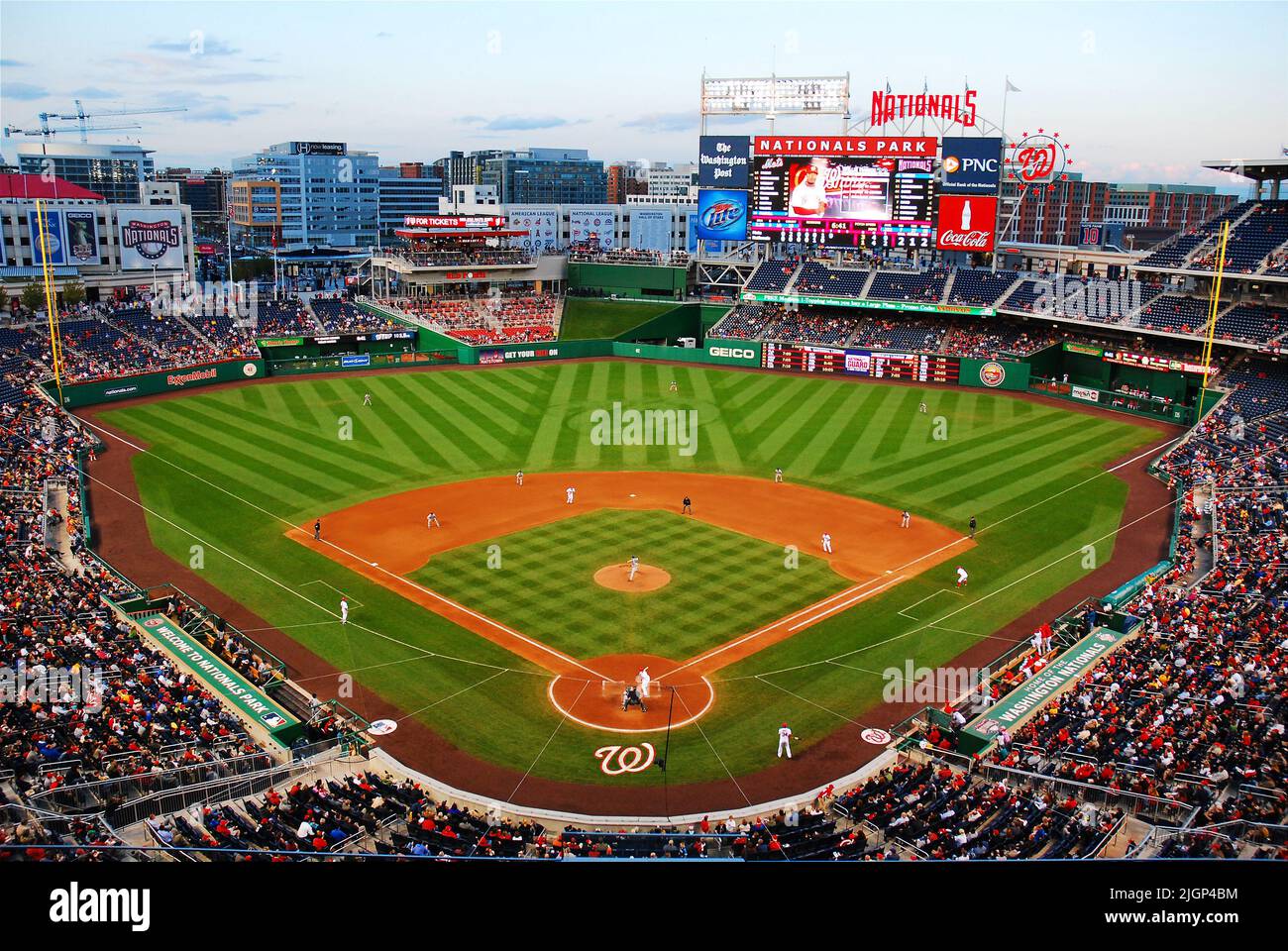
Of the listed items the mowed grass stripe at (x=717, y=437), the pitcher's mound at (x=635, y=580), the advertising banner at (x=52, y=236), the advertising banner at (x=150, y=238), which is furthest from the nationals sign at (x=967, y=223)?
A: the advertising banner at (x=52, y=236)

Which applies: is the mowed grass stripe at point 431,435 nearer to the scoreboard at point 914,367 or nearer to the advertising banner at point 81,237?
the advertising banner at point 81,237

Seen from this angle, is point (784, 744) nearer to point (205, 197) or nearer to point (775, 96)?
point (775, 96)

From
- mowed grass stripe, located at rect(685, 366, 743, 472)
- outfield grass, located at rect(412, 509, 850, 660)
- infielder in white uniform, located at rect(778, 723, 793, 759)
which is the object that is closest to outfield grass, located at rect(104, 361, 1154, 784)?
mowed grass stripe, located at rect(685, 366, 743, 472)

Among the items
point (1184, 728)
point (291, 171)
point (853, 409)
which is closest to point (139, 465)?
point (853, 409)

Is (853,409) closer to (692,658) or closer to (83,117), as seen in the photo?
(692,658)

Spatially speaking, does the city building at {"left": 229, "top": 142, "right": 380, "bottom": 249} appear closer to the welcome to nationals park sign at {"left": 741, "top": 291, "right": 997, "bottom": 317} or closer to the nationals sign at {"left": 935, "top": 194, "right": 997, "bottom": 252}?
the welcome to nationals park sign at {"left": 741, "top": 291, "right": 997, "bottom": 317}

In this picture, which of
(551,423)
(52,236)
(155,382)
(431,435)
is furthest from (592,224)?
(431,435)
